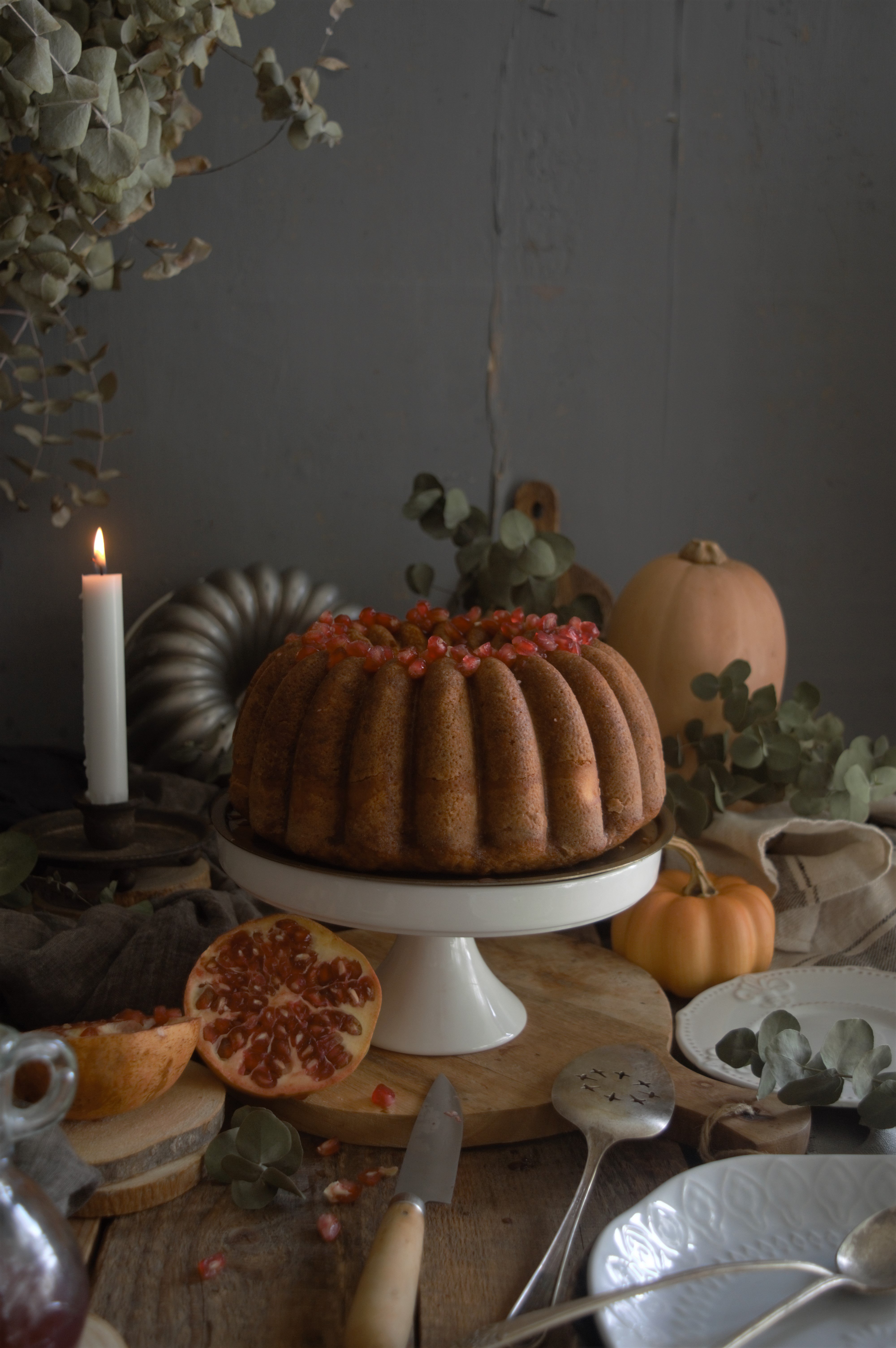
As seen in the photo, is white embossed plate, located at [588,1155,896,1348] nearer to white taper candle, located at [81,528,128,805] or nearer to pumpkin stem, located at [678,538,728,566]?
white taper candle, located at [81,528,128,805]

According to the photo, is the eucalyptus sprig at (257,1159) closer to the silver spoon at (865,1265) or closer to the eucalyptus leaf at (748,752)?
the silver spoon at (865,1265)

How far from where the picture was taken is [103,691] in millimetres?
1348

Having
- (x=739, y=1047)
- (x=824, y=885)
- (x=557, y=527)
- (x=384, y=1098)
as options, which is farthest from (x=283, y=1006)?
(x=557, y=527)

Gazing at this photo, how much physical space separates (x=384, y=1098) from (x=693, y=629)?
107 cm

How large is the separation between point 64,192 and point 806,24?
1600 millimetres

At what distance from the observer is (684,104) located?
215 centimetres

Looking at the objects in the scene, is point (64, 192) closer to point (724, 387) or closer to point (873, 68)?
point (724, 387)

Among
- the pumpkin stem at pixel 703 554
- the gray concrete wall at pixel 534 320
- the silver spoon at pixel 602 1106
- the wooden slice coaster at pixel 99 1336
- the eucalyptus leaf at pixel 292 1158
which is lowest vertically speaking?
the eucalyptus leaf at pixel 292 1158

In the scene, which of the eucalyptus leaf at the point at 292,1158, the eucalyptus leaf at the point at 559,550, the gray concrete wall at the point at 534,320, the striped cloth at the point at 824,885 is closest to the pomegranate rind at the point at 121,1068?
the eucalyptus leaf at the point at 292,1158

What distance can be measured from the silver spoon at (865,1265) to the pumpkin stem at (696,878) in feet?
2.06

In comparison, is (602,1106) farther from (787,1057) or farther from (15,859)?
(15,859)

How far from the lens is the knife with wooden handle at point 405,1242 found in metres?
0.75

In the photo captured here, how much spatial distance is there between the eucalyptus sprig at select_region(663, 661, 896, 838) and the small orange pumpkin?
0.17 meters

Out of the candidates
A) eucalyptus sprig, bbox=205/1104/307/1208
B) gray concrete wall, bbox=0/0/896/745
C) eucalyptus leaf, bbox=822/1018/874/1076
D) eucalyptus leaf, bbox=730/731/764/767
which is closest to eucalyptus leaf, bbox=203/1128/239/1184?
eucalyptus sprig, bbox=205/1104/307/1208
